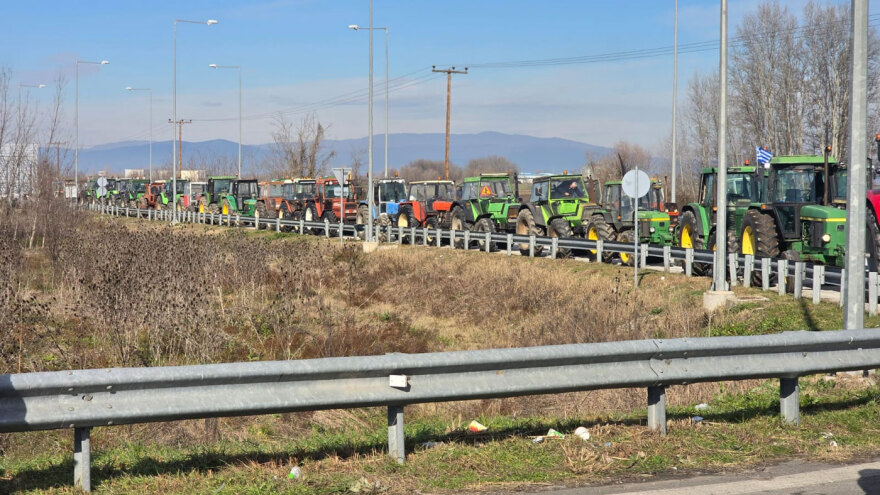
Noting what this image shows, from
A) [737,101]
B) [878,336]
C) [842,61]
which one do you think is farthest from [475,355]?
[737,101]

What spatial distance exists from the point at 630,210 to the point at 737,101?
126 ft

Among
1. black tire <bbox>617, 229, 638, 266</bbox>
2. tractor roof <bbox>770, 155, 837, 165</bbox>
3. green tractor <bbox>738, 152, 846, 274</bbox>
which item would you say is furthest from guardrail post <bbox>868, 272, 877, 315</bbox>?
black tire <bbox>617, 229, 638, 266</bbox>

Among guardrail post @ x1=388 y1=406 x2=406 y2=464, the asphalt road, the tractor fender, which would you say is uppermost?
the tractor fender

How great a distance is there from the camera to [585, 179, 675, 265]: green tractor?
26219 mm

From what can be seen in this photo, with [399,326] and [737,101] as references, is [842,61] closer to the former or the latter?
[737,101]

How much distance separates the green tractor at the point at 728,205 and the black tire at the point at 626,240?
5.26ft

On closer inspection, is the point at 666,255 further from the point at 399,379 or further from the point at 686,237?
the point at 399,379

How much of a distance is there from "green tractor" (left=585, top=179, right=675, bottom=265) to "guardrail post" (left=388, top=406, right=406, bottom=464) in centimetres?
1924

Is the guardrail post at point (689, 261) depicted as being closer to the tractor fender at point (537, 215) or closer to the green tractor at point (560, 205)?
the green tractor at point (560, 205)

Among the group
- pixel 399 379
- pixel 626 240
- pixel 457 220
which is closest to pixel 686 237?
pixel 626 240

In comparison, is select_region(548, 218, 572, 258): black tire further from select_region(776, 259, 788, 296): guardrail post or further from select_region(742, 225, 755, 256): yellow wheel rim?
select_region(776, 259, 788, 296): guardrail post

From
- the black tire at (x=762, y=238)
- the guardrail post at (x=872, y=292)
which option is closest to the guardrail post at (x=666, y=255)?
the black tire at (x=762, y=238)

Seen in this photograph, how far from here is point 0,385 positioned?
18.3ft

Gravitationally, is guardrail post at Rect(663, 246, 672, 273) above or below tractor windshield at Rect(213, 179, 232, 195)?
below
